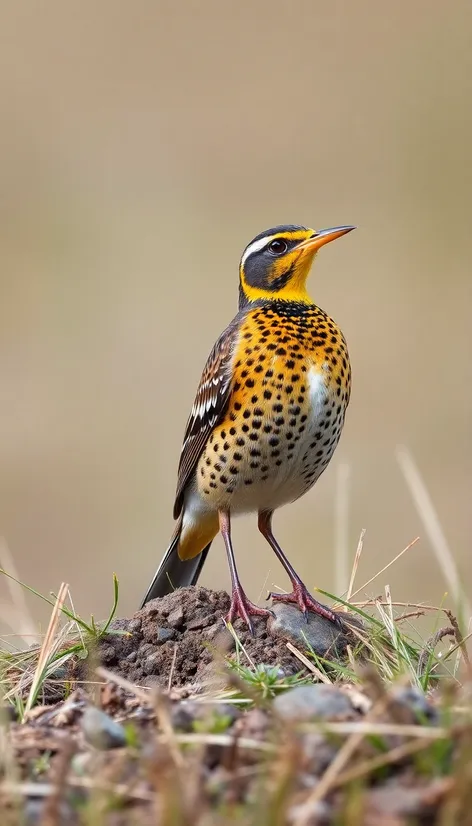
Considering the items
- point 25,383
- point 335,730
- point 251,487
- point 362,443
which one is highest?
point 335,730

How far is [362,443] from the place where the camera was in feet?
53.0

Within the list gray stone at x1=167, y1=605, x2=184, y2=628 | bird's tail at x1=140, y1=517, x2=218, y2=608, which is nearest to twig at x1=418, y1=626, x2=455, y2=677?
gray stone at x1=167, y1=605, x2=184, y2=628

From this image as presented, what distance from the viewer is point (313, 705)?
357 centimetres

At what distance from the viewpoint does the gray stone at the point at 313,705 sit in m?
3.50

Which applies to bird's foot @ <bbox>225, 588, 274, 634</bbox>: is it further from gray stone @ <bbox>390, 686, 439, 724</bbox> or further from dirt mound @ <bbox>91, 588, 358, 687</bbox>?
gray stone @ <bbox>390, 686, 439, 724</bbox>

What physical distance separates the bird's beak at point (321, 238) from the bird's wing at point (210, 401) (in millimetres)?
616

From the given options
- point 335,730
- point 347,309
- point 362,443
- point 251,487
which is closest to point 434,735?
point 335,730

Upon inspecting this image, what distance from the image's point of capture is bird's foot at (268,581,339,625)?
238 inches

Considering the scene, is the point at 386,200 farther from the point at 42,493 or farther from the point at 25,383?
the point at 42,493

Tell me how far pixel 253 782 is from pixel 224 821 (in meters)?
0.28

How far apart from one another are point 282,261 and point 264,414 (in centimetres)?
118

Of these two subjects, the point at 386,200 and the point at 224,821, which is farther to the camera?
the point at 386,200

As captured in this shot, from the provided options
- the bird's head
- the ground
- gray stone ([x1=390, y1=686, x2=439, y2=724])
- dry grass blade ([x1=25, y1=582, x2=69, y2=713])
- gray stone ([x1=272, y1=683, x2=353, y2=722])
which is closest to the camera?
the ground

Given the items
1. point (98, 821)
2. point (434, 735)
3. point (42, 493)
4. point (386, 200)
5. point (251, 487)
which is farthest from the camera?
point (386, 200)
